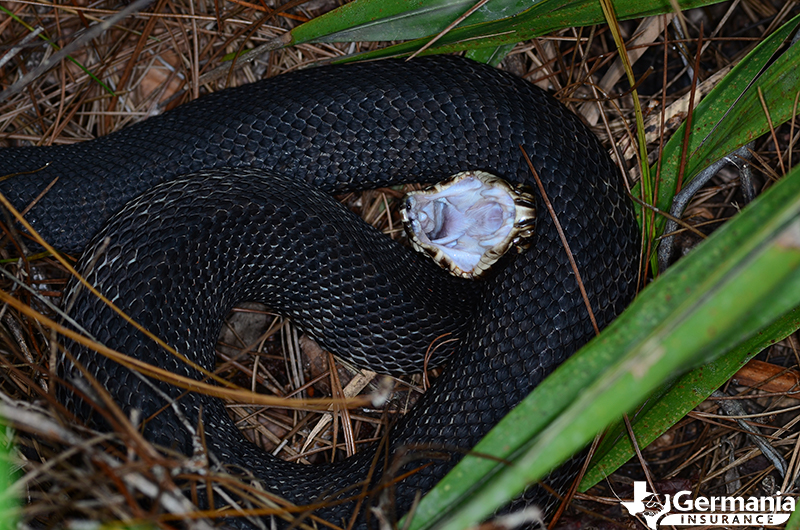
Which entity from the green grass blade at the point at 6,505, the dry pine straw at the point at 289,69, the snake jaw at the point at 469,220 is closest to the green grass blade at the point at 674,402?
the dry pine straw at the point at 289,69

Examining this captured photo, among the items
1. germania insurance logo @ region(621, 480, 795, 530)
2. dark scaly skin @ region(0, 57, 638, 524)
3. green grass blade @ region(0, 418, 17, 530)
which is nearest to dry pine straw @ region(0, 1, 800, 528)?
germania insurance logo @ region(621, 480, 795, 530)

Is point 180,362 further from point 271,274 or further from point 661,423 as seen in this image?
point 661,423

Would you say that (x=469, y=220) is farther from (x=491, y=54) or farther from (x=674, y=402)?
(x=674, y=402)

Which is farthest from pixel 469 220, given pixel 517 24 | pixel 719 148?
pixel 719 148

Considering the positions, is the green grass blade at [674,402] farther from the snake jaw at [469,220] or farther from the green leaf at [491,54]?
the green leaf at [491,54]

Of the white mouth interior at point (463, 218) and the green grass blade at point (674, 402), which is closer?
the green grass blade at point (674, 402)

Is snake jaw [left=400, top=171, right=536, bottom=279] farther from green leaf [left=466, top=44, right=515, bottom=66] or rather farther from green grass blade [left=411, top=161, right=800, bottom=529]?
green grass blade [left=411, top=161, right=800, bottom=529]

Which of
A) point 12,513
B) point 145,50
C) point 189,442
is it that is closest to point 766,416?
point 189,442

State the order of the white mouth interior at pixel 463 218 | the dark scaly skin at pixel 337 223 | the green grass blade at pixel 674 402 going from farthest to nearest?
1. the white mouth interior at pixel 463 218
2. the green grass blade at pixel 674 402
3. the dark scaly skin at pixel 337 223
